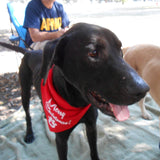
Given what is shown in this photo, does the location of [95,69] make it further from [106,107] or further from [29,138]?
[29,138]

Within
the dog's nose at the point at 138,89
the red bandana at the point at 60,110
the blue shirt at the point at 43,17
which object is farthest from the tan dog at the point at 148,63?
the blue shirt at the point at 43,17

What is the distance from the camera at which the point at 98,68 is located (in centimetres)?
113

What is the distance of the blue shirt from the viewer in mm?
2846

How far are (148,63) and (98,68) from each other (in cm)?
128

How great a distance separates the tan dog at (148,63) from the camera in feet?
6.63

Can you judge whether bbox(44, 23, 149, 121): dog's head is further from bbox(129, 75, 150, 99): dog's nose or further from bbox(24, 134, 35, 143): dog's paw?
bbox(24, 134, 35, 143): dog's paw

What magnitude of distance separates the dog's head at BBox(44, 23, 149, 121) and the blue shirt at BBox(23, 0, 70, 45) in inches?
69.8

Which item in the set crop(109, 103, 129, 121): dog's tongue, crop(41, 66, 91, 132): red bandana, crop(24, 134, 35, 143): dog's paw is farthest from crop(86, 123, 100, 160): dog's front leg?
crop(24, 134, 35, 143): dog's paw

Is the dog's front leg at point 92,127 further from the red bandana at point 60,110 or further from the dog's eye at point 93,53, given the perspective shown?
the dog's eye at point 93,53

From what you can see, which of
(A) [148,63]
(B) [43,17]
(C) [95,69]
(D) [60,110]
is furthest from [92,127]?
(B) [43,17]

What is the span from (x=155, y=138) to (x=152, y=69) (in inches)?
39.5

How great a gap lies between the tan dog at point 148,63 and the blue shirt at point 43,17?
1411mm

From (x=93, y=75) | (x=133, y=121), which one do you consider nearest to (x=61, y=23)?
(x=133, y=121)

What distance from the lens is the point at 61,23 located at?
3.28m
